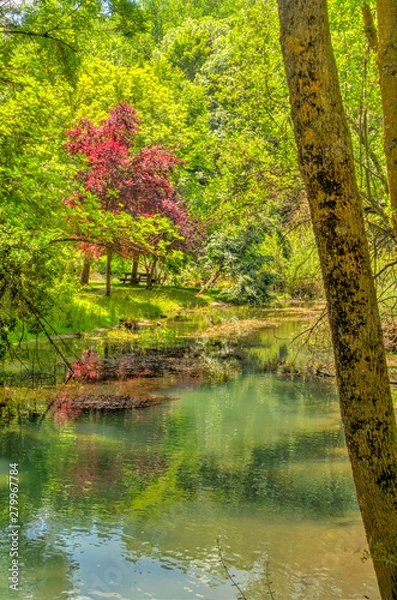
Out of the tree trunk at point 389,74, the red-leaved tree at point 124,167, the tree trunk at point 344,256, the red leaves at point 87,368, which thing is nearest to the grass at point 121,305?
the red leaves at point 87,368

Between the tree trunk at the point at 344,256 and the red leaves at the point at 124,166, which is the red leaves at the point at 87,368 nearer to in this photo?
the red leaves at the point at 124,166

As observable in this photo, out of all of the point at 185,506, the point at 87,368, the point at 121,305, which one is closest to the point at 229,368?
the point at 87,368

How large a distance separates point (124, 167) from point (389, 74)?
20.6 m

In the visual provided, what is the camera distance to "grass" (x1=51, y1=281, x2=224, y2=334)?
69.9 ft

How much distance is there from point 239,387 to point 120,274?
908 inches

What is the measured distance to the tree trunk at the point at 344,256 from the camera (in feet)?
10.5

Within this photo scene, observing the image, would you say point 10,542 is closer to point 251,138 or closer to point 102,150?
point 251,138

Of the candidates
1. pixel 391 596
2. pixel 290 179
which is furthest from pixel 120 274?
pixel 391 596

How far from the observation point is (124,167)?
24.9 metres

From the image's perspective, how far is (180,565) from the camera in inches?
255

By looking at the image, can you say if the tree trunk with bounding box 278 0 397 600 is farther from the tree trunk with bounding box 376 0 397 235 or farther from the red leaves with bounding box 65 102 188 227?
the red leaves with bounding box 65 102 188 227

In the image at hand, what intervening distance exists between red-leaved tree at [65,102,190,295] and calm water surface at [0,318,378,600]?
548 inches
